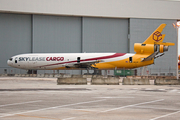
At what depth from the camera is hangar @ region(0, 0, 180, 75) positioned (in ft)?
184

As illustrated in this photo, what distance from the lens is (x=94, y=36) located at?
59.2 metres

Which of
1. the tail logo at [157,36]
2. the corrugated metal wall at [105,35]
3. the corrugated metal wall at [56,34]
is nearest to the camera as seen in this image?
the tail logo at [157,36]

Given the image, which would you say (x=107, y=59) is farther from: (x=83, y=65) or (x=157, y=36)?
(x=157, y=36)

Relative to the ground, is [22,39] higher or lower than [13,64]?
higher

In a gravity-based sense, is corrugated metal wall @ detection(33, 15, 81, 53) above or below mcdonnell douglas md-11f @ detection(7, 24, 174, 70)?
above

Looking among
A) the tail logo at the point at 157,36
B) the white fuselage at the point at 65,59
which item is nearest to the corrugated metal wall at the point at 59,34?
the white fuselage at the point at 65,59

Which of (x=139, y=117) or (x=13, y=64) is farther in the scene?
(x=13, y=64)

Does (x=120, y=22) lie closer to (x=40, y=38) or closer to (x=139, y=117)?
(x=40, y=38)

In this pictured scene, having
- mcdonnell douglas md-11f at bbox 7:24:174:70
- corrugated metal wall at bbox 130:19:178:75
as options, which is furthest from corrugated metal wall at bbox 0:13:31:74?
corrugated metal wall at bbox 130:19:178:75

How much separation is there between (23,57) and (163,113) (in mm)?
40714

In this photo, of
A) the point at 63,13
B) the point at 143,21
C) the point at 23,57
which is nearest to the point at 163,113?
the point at 23,57

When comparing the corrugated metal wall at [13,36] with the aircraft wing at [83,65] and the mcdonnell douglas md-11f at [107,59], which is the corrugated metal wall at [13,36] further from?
the aircraft wing at [83,65]

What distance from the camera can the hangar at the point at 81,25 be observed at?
184ft

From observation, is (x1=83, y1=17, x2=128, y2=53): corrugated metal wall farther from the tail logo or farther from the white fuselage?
the tail logo
